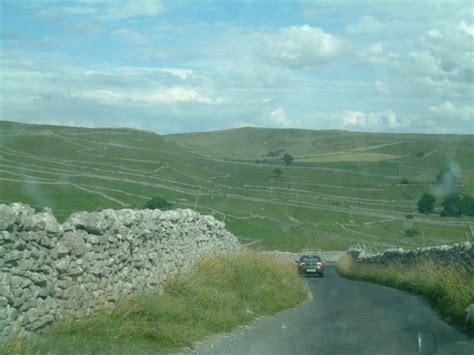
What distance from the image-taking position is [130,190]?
80.1 ft

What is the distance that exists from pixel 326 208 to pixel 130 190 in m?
33.6

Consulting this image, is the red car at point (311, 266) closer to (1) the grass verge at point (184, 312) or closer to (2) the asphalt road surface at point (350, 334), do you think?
(1) the grass verge at point (184, 312)

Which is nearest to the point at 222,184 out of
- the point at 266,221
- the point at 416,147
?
the point at 266,221

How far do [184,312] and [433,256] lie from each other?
42.8 ft

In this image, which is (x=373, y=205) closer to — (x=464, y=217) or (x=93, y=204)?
(x=464, y=217)

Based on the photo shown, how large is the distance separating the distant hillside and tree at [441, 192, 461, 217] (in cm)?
1406

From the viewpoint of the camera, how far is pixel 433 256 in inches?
946

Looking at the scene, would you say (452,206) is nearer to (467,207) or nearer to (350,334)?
(467,207)

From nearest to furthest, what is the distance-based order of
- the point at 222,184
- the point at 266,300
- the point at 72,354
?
the point at 72,354, the point at 266,300, the point at 222,184

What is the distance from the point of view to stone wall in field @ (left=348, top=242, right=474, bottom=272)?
19.4m

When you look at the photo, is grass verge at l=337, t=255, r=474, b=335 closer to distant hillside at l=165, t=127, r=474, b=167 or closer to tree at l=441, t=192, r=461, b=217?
tree at l=441, t=192, r=461, b=217

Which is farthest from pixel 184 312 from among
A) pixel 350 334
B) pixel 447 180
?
pixel 447 180

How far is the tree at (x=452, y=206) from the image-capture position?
3966 centimetres

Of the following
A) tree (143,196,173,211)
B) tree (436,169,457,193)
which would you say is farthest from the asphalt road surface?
tree (436,169,457,193)
